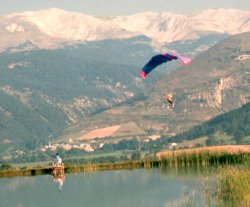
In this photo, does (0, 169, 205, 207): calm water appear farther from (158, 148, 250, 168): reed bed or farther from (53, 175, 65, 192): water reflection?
(158, 148, 250, 168): reed bed

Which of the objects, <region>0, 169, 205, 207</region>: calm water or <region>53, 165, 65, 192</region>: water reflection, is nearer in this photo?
<region>0, 169, 205, 207</region>: calm water

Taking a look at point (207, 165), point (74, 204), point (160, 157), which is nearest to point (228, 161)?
point (207, 165)

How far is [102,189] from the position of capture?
326ft

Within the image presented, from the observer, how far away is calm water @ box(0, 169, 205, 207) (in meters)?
85.4

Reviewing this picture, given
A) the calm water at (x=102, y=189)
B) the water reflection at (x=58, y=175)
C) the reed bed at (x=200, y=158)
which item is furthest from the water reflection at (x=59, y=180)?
the reed bed at (x=200, y=158)

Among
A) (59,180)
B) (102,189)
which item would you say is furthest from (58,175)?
A: (102,189)

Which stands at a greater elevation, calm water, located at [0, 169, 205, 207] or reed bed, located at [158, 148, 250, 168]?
reed bed, located at [158, 148, 250, 168]

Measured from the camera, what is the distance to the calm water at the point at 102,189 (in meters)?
85.4

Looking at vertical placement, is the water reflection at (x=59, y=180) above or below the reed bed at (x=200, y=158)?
below

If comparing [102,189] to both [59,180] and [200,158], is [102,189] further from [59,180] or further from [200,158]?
[200,158]

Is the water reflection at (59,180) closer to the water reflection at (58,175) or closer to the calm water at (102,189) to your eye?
the water reflection at (58,175)

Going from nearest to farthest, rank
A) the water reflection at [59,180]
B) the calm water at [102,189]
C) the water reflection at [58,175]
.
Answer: the calm water at [102,189] → the water reflection at [59,180] → the water reflection at [58,175]

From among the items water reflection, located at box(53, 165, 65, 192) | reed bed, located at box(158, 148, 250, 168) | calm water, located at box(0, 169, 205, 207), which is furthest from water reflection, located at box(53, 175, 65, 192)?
reed bed, located at box(158, 148, 250, 168)

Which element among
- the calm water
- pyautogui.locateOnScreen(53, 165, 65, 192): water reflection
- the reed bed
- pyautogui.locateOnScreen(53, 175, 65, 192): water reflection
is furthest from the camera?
the reed bed
